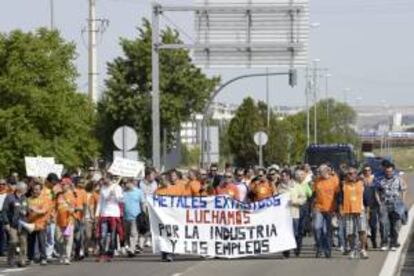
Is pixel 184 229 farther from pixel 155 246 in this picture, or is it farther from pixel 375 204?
pixel 375 204

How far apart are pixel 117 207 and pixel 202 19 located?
1462 cm

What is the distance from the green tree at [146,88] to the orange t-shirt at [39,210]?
28.0 metres

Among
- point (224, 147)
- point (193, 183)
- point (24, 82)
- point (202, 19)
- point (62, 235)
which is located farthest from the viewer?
point (224, 147)

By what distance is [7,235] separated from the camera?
24656mm

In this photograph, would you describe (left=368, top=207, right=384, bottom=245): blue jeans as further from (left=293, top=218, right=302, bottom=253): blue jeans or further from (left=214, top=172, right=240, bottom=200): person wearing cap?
(left=214, top=172, right=240, bottom=200): person wearing cap

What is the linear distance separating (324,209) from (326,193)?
31 centimetres

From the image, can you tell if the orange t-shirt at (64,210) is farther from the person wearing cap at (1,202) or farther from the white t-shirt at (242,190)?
the white t-shirt at (242,190)

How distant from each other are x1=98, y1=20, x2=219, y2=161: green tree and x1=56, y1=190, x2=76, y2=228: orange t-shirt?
89.9ft

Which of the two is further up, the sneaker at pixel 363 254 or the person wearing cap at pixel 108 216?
the person wearing cap at pixel 108 216

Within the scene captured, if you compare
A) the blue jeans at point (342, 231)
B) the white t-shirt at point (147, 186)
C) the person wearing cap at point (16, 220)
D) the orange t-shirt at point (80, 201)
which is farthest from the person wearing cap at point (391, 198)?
the person wearing cap at point (16, 220)

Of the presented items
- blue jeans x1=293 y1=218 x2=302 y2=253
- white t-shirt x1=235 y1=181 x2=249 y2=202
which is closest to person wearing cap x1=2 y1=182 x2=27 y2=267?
white t-shirt x1=235 y1=181 x2=249 y2=202

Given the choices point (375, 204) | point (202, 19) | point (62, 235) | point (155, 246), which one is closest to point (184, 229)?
point (155, 246)

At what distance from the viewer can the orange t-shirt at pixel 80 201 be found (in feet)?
80.0

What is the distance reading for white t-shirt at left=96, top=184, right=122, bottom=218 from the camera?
2441 cm
